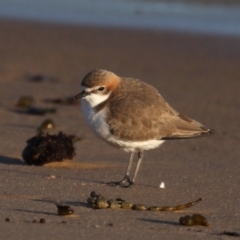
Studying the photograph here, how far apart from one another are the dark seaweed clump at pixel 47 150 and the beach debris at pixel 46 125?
145 cm

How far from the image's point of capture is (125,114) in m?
6.39

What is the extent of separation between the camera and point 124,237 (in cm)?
483

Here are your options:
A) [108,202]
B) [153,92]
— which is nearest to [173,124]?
[153,92]

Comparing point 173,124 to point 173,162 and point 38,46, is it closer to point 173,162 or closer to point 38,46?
point 173,162

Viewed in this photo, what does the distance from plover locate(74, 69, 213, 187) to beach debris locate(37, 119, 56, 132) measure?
2104 mm

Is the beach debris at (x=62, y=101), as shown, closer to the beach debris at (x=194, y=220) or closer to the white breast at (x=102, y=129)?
the white breast at (x=102, y=129)

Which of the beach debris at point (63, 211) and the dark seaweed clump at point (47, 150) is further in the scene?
the dark seaweed clump at point (47, 150)

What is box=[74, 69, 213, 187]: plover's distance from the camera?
249 inches

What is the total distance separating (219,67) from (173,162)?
595 cm

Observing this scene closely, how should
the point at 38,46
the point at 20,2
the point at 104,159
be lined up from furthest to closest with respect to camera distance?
1. the point at 20,2
2. the point at 38,46
3. the point at 104,159

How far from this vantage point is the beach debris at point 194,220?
5.14 metres

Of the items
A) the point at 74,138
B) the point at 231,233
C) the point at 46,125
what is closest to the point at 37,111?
the point at 46,125

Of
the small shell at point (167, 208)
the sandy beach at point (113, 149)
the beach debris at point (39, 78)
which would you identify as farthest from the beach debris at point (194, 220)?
the beach debris at point (39, 78)

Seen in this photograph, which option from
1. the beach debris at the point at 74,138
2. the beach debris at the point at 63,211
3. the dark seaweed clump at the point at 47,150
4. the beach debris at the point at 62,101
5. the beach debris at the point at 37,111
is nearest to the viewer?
the beach debris at the point at 63,211
